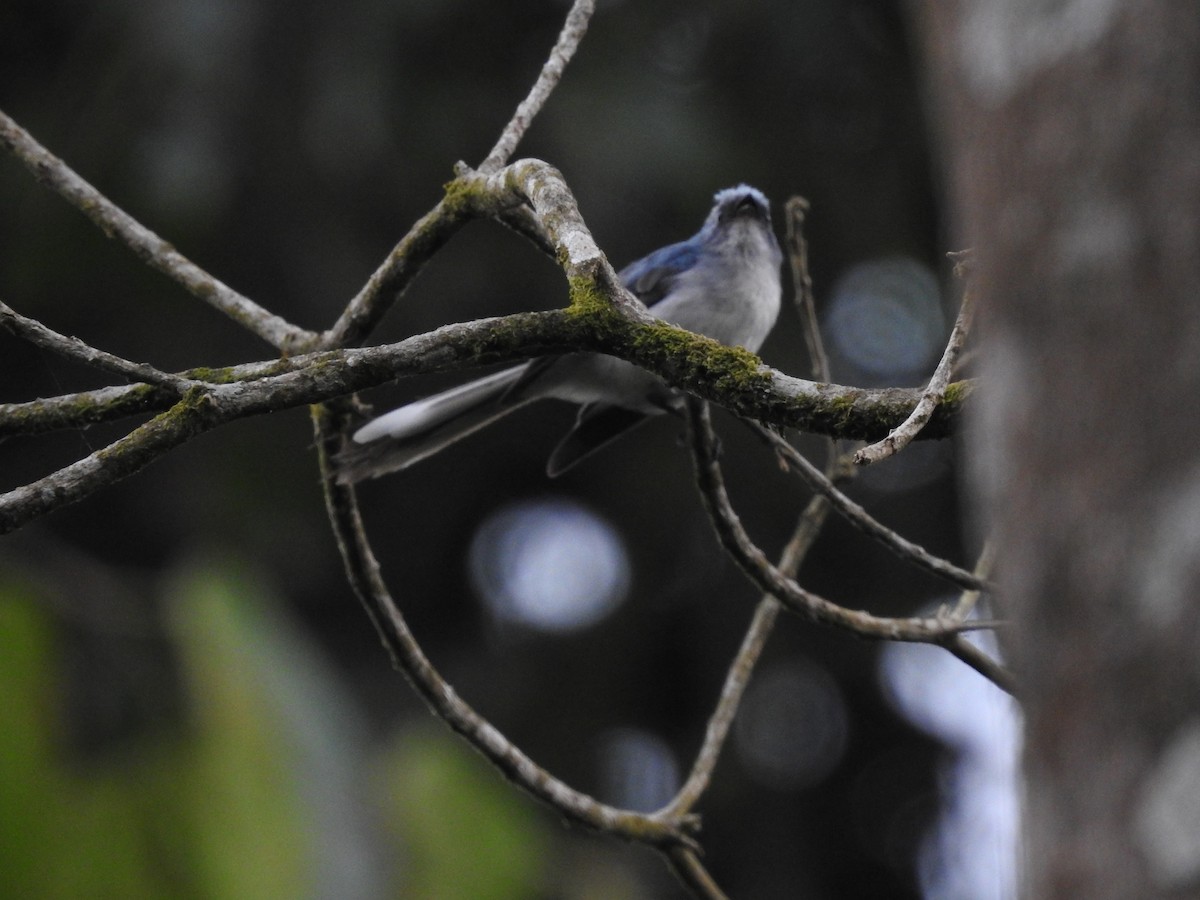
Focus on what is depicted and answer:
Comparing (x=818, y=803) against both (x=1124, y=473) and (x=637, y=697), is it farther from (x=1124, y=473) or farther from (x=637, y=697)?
(x=1124, y=473)

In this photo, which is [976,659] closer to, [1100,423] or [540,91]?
[540,91]

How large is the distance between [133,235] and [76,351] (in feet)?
3.82

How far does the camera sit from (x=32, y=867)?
5.21 m

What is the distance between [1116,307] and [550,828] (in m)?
9.99

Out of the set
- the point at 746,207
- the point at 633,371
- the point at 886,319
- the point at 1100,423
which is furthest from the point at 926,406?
the point at 886,319

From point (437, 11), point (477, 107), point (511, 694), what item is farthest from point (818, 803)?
point (437, 11)

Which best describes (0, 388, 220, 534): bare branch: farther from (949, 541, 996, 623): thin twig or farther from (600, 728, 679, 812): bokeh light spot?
(600, 728, 679, 812): bokeh light spot

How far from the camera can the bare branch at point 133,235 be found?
10.8 ft

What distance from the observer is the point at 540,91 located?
3166 millimetres

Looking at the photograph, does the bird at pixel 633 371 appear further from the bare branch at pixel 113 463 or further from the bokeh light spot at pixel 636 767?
the bokeh light spot at pixel 636 767

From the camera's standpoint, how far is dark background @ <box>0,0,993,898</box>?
33.9 feet

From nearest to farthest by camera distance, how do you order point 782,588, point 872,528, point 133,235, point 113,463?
point 113,463, point 872,528, point 782,588, point 133,235

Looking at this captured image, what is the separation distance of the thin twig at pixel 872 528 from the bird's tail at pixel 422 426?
1.05 m

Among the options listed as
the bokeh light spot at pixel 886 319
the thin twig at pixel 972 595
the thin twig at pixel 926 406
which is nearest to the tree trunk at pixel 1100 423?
the thin twig at pixel 926 406
